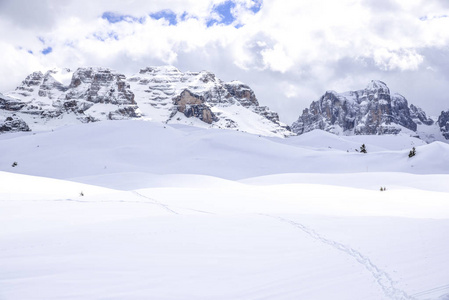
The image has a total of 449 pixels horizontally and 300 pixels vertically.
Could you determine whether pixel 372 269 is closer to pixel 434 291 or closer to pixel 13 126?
pixel 434 291

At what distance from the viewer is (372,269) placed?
5.56 meters

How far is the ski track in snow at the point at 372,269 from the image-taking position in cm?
460

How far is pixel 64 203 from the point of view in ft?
37.7

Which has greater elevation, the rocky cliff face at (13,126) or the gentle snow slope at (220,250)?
the rocky cliff face at (13,126)

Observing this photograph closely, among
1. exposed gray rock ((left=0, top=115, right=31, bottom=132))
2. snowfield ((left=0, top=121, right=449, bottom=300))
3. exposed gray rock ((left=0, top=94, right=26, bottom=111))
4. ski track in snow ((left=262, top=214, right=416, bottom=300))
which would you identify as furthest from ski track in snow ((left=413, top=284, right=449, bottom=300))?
exposed gray rock ((left=0, top=94, right=26, bottom=111))

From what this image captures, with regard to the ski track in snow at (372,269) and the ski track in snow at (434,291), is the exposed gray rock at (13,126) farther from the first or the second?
the ski track in snow at (434,291)

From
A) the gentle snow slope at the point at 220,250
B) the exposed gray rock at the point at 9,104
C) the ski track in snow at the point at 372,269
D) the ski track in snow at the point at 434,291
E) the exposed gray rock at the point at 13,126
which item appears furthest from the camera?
the exposed gray rock at the point at 9,104

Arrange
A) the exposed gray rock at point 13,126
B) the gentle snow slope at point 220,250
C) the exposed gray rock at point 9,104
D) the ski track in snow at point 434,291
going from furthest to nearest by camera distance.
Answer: the exposed gray rock at point 9,104
the exposed gray rock at point 13,126
the gentle snow slope at point 220,250
the ski track in snow at point 434,291

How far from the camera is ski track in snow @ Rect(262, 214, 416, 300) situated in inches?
181

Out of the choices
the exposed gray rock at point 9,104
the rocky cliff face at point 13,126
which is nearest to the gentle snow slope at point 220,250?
the rocky cliff face at point 13,126

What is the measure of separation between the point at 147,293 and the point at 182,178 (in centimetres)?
1443

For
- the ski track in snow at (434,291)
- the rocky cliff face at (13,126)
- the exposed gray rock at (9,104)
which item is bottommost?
the ski track in snow at (434,291)

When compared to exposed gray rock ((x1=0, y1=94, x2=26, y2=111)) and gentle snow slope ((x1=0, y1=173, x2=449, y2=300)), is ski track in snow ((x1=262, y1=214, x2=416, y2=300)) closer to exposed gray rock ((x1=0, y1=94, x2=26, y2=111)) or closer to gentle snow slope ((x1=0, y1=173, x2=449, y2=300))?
gentle snow slope ((x1=0, y1=173, x2=449, y2=300))

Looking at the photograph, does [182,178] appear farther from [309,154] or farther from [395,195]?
[309,154]
